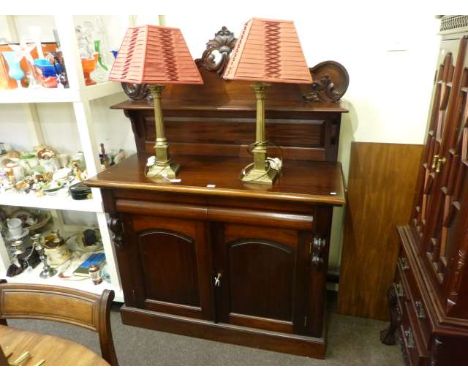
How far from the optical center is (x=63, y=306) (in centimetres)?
93

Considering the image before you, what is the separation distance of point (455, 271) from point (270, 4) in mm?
1192

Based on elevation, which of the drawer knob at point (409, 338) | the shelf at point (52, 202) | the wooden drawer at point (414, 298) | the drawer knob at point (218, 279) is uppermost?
the shelf at point (52, 202)

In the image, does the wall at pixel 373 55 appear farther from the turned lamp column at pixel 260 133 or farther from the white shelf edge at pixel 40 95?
the white shelf edge at pixel 40 95

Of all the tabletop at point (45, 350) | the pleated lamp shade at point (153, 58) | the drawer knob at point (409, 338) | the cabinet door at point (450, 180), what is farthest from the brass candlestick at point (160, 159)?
the drawer knob at point (409, 338)

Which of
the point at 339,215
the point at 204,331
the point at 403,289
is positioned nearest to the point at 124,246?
the point at 204,331

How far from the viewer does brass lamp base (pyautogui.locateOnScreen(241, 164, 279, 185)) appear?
126cm

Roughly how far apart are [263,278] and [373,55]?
42.1 inches

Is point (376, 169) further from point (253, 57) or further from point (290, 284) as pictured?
point (253, 57)

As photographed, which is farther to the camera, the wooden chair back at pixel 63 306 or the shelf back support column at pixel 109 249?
the shelf back support column at pixel 109 249

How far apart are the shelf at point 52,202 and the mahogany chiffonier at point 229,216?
7.7 inches

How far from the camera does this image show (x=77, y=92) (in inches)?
52.9

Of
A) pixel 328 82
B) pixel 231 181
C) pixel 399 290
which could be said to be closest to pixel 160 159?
pixel 231 181

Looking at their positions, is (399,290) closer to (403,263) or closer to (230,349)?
(403,263)

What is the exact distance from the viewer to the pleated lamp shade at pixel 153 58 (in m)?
1.14
